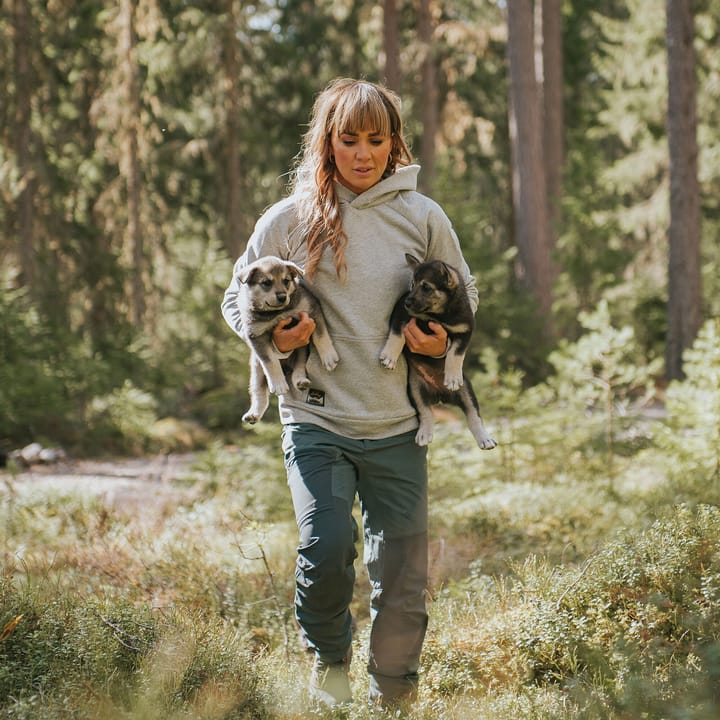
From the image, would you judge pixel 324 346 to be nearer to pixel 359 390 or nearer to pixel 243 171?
pixel 359 390

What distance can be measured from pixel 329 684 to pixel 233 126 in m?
17.9

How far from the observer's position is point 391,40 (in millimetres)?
18719

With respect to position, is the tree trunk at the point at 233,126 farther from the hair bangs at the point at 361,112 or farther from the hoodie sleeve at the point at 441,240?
the hair bangs at the point at 361,112

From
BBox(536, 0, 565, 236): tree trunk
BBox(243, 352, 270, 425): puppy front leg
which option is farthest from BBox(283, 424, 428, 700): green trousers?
BBox(536, 0, 565, 236): tree trunk

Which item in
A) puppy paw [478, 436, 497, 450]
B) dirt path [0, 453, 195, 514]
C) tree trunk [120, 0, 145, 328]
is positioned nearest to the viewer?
puppy paw [478, 436, 497, 450]

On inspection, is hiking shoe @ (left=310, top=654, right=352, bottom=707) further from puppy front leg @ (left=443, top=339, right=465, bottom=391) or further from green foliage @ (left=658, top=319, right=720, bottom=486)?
green foliage @ (left=658, top=319, right=720, bottom=486)

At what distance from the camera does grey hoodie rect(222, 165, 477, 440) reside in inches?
153

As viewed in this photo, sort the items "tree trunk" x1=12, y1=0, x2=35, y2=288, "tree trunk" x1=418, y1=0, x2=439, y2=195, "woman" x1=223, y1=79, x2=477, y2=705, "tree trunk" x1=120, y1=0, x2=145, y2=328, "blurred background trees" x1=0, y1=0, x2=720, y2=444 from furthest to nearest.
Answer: "tree trunk" x1=418, y1=0, x2=439, y2=195, "tree trunk" x1=120, y1=0, x2=145, y2=328, "tree trunk" x1=12, y1=0, x2=35, y2=288, "blurred background trees" x1=0, y1=0, x2=720, y2=444, "woman" x1=223, y1=79, x2=477, y2=705

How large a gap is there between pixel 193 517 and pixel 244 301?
354cm

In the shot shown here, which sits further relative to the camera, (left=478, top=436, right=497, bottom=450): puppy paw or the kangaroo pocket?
(left=478, top=436, right=497, bottom=450): puppy paw

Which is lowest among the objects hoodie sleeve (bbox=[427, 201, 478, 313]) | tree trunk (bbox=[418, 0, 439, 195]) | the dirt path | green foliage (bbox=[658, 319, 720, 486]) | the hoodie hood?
the dirt path

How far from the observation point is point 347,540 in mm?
3590

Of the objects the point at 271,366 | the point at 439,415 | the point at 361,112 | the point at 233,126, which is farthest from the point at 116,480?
the point at 233,126

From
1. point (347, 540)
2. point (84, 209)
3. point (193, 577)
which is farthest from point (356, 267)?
point (84, 209)
